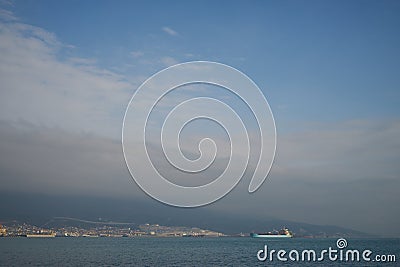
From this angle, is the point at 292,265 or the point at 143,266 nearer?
the point at 143,266

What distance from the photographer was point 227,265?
65125 mm

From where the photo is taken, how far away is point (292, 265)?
6631 centimetres

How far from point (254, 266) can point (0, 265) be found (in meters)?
34.2

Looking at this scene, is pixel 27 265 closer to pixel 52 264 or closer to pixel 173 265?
pixel 52 264

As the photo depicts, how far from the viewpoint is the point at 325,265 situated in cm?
6594

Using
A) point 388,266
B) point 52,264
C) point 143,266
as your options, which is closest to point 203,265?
point 143,266

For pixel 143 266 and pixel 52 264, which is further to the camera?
pixel 52 264

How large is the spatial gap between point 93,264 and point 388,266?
4079cm

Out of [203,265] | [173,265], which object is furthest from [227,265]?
[173,265]

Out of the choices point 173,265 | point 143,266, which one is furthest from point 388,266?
point 143,266

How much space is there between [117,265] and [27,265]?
12234 mm

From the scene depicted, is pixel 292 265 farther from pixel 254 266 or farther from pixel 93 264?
pixel 93 264

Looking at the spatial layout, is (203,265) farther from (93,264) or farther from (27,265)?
(27,265)

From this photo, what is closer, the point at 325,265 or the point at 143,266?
the point at 143,266
